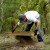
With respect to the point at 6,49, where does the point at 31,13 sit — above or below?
above

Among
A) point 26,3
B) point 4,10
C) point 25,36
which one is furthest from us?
point 4,10

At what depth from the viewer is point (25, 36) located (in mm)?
7684

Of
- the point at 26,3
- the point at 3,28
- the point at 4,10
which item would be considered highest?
the point at 26,3

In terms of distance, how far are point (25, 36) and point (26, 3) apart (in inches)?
143

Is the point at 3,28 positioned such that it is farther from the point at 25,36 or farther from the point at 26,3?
the point at 25,36

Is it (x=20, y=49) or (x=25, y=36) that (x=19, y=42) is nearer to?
(x=25, y=36)

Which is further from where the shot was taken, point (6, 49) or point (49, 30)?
point (49, 30)

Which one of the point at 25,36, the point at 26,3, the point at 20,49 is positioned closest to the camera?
the point at 20,49

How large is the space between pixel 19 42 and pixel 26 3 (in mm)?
3561

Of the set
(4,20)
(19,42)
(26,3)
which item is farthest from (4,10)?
(19,42)

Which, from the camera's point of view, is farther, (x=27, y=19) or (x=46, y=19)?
(x=46, y=19)

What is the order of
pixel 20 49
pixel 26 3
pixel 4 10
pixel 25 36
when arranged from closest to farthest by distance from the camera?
pixel 20 49 < pixel 25 36 < pixel 26 3 < pixel 4 10

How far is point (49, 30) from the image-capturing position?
11.1 m

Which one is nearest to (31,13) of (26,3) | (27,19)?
(27,19)
